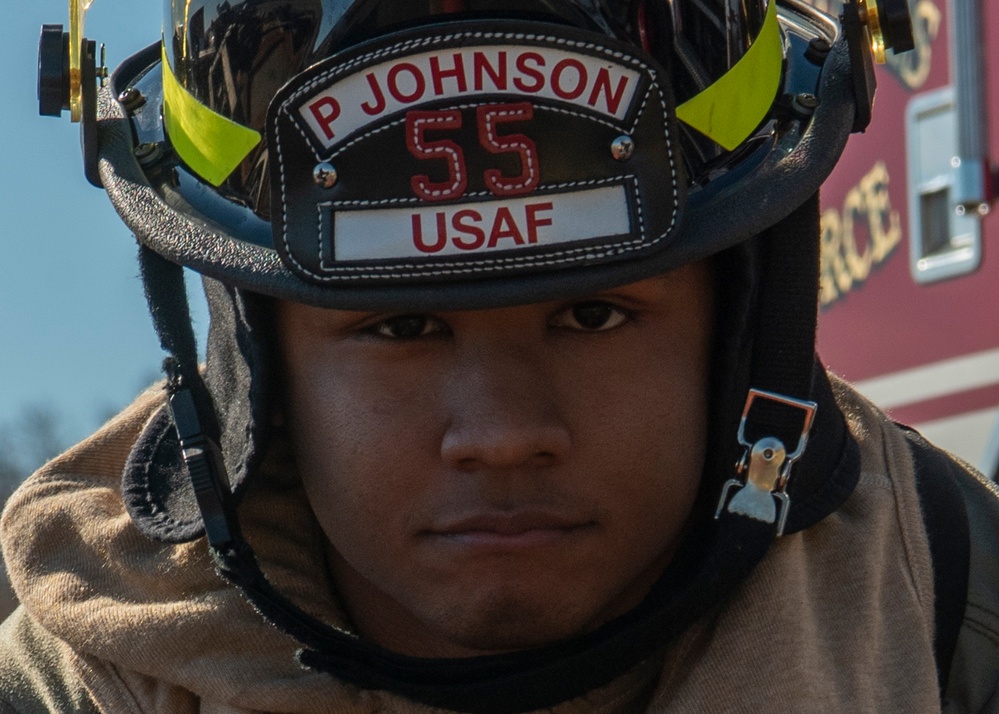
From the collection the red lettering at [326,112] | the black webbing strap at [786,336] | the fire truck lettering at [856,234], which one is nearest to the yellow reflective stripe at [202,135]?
the red lettering at [326,112]

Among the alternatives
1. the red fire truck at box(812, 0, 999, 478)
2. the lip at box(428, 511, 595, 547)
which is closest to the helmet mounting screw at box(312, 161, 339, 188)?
the lip at box(428, 511, 595, 547)

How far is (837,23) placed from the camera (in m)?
2.06

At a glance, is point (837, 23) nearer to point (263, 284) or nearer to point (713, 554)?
point (713, 554)

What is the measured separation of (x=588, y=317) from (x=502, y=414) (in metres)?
0.18

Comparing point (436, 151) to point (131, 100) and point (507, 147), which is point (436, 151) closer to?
point (507, 147)

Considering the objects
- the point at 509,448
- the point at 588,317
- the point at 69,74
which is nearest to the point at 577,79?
the point at 588,317

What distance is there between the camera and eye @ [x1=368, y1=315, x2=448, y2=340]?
5.41 feet

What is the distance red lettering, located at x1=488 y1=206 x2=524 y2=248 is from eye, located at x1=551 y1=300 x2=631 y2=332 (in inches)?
5.8

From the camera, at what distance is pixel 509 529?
1591mm

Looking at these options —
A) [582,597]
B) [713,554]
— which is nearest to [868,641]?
[713,554]

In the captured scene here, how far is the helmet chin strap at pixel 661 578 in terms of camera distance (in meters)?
1.71

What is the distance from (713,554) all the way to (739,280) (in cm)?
32

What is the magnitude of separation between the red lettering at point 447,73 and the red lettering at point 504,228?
0.43ft

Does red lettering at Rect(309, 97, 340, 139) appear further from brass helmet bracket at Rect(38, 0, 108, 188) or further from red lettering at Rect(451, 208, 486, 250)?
brass helmet bracket at Rect(38, 0, 108, 188)
